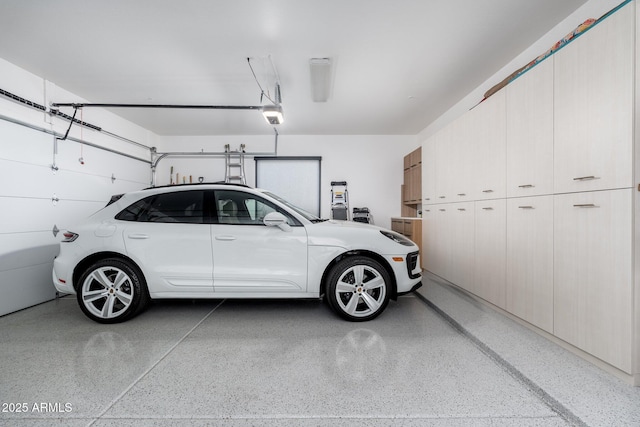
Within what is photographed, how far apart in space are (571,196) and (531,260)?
626mm

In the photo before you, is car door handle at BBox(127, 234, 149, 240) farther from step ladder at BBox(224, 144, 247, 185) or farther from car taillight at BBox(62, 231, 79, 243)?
step ladder at BBox(224, 144, 247, 185)

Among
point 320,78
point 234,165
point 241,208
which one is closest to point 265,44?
point 320,78

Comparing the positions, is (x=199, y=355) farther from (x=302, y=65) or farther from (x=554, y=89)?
(x=554, y=89)

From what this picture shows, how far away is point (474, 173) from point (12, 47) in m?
5.20

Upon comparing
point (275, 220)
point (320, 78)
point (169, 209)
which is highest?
point (320, 78)

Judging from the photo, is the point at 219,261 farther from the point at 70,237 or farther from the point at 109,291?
the point at 70,237

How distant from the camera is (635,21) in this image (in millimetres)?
1406

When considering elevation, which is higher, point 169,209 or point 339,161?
point 339,161

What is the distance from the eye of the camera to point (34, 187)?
9.75 feet

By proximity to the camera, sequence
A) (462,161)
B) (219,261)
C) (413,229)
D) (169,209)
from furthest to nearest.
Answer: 1. (413,229)
2. (462,161)
3. (169,209)
4. (219,261)

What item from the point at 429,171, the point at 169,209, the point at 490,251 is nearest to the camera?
the point at 169,209

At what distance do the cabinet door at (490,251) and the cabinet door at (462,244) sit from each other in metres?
0.09

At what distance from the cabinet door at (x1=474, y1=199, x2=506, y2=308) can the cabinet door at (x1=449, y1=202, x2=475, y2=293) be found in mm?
94

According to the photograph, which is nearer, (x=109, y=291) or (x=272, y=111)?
(x=109, y=291)
